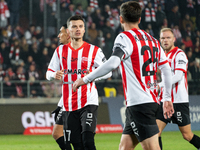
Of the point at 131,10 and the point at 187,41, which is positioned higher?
the point at 187,41

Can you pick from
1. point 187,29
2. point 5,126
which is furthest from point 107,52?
point 5,126

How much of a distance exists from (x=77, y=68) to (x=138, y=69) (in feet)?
5.46

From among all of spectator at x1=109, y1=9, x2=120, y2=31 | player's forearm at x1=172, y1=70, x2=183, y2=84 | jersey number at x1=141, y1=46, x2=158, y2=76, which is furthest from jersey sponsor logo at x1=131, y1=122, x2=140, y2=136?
spectator at x1=109, y1=9, x2=120, y2=31

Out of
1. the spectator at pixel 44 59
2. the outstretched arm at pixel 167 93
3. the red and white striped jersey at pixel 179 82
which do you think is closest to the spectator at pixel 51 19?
the spectator at pixel 44 59

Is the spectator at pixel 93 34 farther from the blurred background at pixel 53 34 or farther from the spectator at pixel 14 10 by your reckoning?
the spectator at pixel 14 10

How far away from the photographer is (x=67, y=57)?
208 inches

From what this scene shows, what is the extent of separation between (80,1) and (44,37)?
2.49m

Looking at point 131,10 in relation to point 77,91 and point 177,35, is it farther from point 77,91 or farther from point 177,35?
point 177,35

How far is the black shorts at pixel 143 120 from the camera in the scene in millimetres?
3643

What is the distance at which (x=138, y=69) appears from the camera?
3709mm

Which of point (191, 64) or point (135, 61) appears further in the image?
point (191, 64)

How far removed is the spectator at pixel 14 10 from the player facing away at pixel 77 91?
11.1m

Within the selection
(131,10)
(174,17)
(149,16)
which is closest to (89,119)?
(131,10)

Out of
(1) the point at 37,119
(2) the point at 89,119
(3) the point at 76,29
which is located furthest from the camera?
(1) the point at 37,119
